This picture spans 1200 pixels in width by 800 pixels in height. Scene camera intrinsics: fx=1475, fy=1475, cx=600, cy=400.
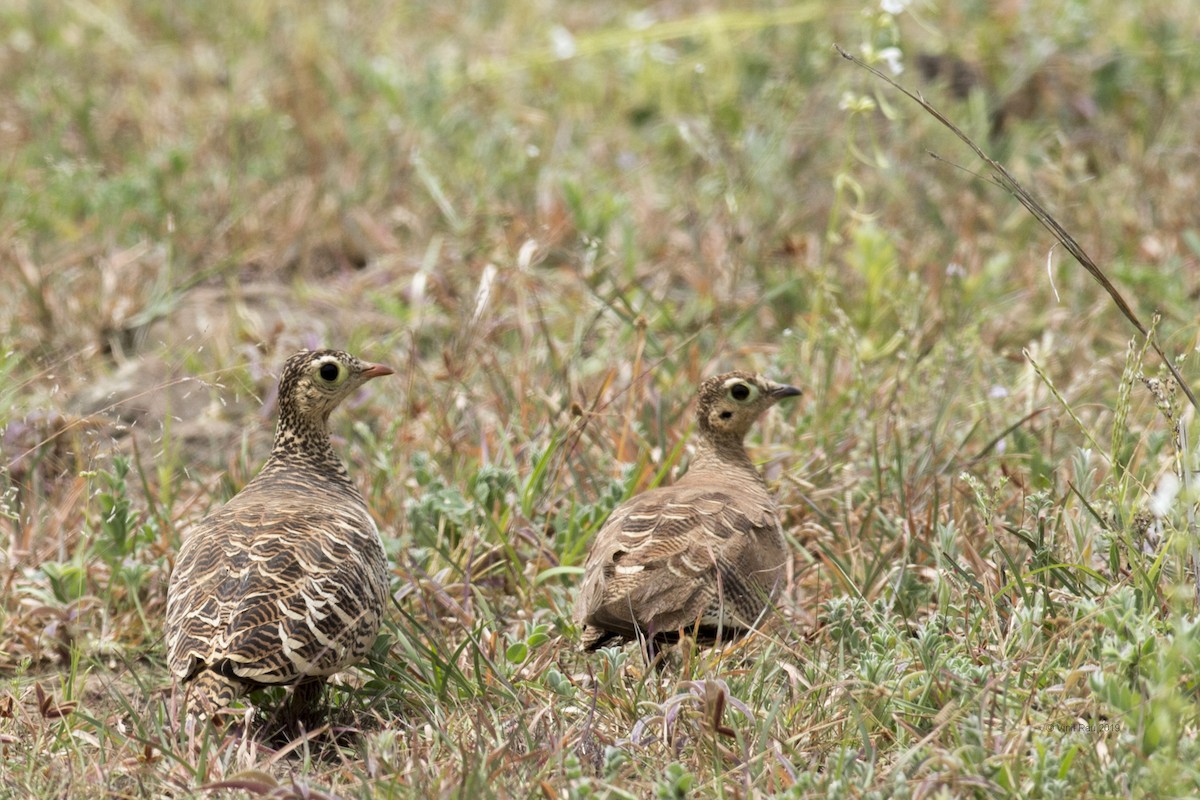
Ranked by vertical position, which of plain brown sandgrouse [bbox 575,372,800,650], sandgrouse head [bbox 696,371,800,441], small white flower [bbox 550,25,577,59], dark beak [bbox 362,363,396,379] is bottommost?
plain brown sandgrouse [bbox 575,372,800,650]

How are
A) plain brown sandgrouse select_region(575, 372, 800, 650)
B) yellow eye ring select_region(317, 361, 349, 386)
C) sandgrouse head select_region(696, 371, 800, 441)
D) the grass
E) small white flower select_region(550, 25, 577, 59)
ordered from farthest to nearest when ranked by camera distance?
1. small white flower select_region(550, 25, 577, 59)
2. sandgrouse head select_region(696, 371, 800, 441)
3. yellow eye ring select_region(317, 361, 349, 386)
4. plain brown sandgrouse select_region(575, 372, 800, 650)
5. the grass

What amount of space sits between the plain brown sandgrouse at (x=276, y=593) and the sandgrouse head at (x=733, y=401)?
1311 millimetres

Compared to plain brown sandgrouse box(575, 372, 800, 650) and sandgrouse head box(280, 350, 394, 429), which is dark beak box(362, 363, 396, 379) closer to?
sandgrouse head box(280, 350, 394, 429)

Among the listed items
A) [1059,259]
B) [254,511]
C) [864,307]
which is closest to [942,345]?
[864,307]

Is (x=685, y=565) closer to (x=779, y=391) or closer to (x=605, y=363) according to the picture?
(x=779, y=391)

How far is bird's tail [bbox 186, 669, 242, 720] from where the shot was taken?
13.5 ft

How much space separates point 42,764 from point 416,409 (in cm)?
257

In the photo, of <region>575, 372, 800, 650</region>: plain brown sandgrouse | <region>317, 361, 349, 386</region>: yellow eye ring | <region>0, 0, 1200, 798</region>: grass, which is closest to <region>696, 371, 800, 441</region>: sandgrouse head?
<region>575, 372, 800, 650</region>: plain brown sandgrouse

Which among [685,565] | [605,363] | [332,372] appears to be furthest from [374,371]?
[605,363]

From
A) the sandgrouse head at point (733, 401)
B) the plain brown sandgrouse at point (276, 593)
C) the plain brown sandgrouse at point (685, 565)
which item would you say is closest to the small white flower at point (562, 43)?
the sandgrouse head at point (733, 401)

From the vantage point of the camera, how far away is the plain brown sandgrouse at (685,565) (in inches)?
178

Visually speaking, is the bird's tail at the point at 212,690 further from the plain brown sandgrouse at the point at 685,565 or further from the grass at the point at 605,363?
the plain brown sandgrouse at the point at 685,565

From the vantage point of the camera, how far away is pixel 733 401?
539 cm

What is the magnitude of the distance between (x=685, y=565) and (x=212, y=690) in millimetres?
1459
